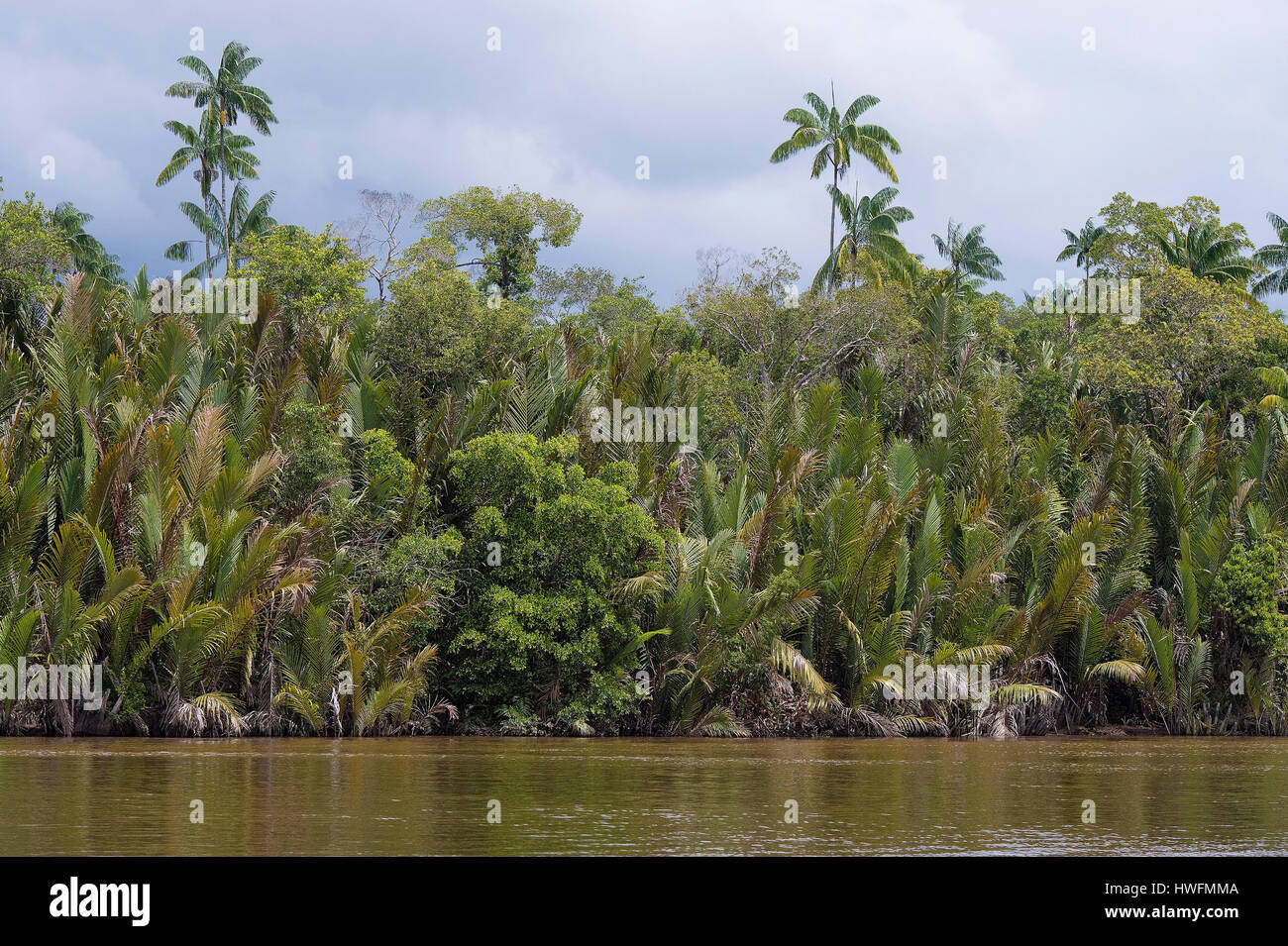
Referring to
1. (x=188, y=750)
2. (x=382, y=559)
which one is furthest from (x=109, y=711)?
(x=382, y=559)

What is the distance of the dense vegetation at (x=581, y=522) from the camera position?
2228 centimetres

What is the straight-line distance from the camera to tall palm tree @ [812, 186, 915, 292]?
46.2 meters

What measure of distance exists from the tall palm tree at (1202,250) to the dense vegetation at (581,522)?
545cm

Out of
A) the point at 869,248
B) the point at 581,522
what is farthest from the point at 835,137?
the point at 581,522

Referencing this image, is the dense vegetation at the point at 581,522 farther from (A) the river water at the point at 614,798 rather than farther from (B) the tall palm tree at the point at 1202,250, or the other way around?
(B) the tall palm tree at the point at 1202,250

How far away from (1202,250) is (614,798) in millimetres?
32629

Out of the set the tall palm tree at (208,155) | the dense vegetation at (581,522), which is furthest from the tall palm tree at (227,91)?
the dense vegetation at (581,522)

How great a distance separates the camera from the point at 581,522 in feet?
76.8

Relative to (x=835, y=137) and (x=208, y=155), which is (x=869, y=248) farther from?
(x=208, y=155)

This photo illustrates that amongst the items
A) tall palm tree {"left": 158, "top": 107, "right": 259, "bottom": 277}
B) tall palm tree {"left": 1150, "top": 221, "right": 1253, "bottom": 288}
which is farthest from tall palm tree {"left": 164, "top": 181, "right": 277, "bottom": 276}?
tall palm tree {"left": 1150, "top": 221, "right": 1253, "bottom": 288}

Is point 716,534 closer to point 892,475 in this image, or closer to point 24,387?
point 892,475

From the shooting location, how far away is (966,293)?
56469 mm

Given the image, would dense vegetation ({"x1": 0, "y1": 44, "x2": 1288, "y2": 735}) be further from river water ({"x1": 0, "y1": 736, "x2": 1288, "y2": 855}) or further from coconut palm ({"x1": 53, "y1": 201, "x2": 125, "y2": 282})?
coconut palm ({"x1": 53, "y1": 201, "x2": 125, "y2": 282})

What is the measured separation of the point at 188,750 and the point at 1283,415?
25.2 meters
